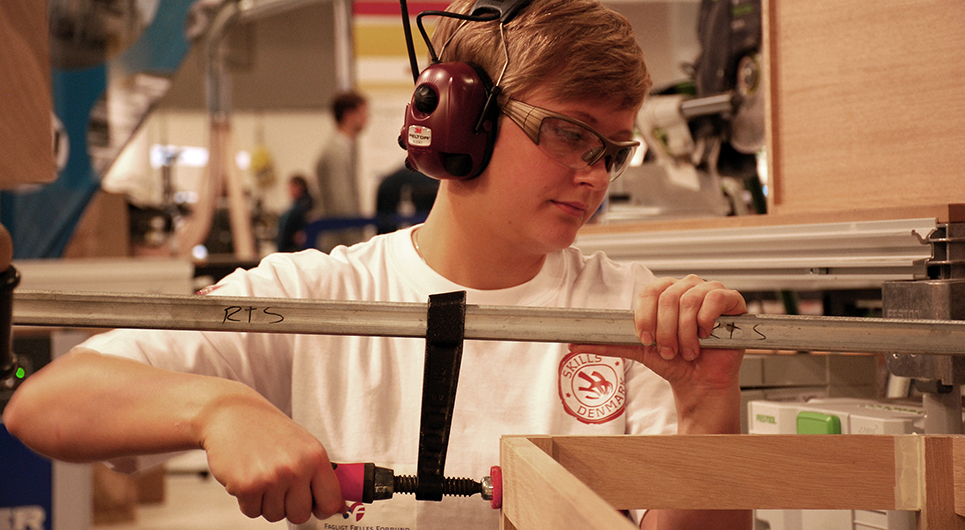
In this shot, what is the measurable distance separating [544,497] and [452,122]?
2.05 feet

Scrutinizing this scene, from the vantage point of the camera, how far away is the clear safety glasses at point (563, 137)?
1067 millimetres

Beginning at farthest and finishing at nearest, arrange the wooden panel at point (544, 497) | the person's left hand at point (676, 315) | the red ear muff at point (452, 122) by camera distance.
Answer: the red ear muff at point (452, 122), the person's left hand at point (676, 315), the wooden panel at point (544, 497)

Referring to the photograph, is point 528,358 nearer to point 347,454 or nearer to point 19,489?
point 347,454

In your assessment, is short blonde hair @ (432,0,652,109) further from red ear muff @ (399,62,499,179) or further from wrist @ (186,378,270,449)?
wrist @ (186,378,270,449)

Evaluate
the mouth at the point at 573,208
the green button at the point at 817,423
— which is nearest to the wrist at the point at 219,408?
the mouth at the point at 573,208

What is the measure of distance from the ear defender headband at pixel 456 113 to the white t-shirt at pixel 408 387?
183mm

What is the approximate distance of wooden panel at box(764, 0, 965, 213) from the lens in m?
1.17

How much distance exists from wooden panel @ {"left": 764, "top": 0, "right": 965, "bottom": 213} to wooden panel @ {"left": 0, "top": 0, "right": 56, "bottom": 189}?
113 centimetres

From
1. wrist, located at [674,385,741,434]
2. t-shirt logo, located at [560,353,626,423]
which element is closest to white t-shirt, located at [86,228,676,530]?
t-shirt logo, located at [560,353,626,423]

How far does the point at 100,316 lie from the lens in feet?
2.43

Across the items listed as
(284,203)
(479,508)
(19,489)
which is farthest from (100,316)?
(284,203)

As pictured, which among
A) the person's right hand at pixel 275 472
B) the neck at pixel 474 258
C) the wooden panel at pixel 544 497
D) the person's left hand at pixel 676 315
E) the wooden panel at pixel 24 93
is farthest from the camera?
the neck at pixel 474 258

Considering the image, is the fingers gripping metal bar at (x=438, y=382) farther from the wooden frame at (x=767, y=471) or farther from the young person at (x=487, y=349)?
the young person at (x=487, y=349)

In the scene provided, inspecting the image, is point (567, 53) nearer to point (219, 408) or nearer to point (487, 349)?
point (487, 349)
